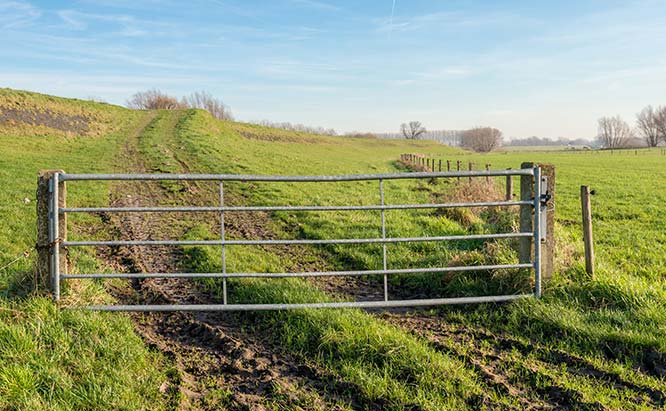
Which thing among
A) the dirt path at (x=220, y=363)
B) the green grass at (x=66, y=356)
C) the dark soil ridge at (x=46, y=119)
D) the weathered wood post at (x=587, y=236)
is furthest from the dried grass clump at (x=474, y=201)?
the dark soil ridge at (x=46, y=119)

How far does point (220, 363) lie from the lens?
4215 mm

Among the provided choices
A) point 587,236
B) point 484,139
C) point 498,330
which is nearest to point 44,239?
point 498,330

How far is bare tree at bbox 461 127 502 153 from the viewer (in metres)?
138

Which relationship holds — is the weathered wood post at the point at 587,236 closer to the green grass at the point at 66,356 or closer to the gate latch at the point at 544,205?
the gate latch at the point at 544,205

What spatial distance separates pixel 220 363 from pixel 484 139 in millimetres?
143035

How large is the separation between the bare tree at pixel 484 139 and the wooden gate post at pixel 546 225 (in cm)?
13672

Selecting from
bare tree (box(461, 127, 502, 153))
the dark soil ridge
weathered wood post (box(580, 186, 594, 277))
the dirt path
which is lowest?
the dirt path

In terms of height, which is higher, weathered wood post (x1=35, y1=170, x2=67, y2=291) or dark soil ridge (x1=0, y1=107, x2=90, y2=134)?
dark soil ridge (x1=0, y1=107, x2=90, y2=134)

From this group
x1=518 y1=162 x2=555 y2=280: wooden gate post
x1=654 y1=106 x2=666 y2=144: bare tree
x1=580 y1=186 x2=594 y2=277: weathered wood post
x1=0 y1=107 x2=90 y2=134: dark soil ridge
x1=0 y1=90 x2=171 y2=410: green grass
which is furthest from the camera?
x1=654 y1=106 x2=666 y2=144: bare tree

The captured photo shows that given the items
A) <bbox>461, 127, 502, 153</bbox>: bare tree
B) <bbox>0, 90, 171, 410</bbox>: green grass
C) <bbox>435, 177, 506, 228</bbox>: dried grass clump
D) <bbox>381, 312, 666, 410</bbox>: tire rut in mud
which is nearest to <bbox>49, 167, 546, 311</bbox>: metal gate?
<bbox>0, 90, 171, 410</bbox>: green grass

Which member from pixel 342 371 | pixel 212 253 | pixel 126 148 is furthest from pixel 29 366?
pixel 126 148

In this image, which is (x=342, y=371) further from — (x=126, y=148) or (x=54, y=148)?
(x=54, y=148)

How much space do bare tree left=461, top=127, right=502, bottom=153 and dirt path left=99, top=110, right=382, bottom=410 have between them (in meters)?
138

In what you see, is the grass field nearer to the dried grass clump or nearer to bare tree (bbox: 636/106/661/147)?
the dried grass clump
